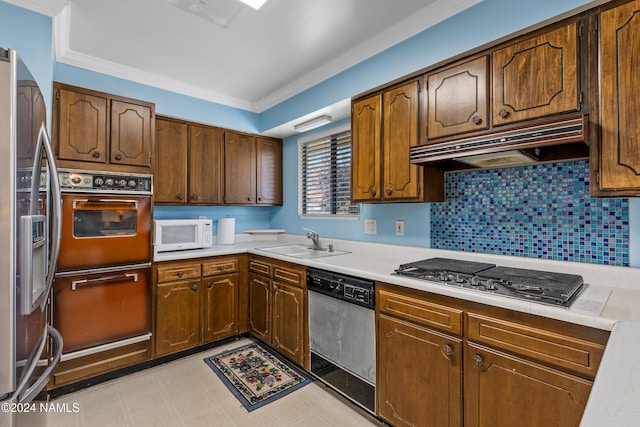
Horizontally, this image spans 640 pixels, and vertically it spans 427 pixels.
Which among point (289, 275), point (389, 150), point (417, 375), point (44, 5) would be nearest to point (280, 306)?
point (289, 275)

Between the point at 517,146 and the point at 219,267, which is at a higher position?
the point at 517,146

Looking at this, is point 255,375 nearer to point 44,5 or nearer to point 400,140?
point 400,140

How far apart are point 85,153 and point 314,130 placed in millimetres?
2117

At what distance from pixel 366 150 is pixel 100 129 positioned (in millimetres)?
2113

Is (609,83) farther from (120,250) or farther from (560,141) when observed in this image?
(120,250)

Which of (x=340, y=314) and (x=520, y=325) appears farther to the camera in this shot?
(x=340, y=314)

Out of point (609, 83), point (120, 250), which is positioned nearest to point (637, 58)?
point (609, 83)

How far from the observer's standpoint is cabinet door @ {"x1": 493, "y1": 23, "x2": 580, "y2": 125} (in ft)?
4.67

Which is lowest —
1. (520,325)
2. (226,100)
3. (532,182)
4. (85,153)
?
(520,325)

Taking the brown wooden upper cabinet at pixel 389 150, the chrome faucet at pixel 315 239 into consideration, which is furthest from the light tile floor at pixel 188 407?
the brown wooden upper cabinet at pixel 389 150

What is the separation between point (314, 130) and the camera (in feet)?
11.2

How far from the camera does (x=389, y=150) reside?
2193 millimetres

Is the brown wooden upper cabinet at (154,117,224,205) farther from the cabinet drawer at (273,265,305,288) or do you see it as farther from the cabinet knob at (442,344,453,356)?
the cabinet knob at (442,344,453,356)

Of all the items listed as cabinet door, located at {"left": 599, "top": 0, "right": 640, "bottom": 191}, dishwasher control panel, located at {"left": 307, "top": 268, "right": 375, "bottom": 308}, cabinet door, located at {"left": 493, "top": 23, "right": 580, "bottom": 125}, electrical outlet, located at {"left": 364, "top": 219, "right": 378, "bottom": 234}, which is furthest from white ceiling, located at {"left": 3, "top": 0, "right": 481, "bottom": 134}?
dishwasher control panel, located at {"left": 307, "top": 268, "right": 375, "bottom": 308}
